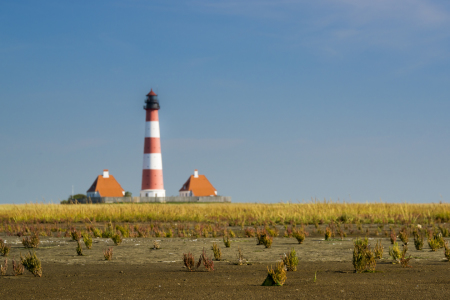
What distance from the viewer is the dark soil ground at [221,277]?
824 cm

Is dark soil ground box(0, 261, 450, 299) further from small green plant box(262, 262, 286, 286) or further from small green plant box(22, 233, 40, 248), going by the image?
small green plant box(22, 233, 40, 248)

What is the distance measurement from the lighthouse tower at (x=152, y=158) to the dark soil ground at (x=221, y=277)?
A: 40.8m

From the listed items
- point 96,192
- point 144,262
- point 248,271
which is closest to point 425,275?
point 248,271

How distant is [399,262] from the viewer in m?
11.8

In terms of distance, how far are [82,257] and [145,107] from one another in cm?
4573

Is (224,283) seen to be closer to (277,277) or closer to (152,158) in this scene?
A: (277,277)

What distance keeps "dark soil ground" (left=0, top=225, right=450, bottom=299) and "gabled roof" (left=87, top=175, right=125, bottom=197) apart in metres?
55.2

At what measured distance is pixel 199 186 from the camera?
7369 cm

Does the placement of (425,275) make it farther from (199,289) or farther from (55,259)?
(55,259)

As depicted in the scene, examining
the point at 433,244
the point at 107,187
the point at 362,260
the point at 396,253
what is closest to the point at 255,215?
the point at 433,244

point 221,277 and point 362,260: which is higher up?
point 362,260

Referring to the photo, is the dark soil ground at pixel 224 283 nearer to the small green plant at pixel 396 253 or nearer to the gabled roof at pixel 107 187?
the small green plant at pixel 396 253

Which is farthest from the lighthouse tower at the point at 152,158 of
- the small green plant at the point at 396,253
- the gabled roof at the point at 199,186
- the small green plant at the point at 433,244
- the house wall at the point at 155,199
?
the small green plant at the point at 396,253

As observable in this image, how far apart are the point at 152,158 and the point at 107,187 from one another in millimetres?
16855
